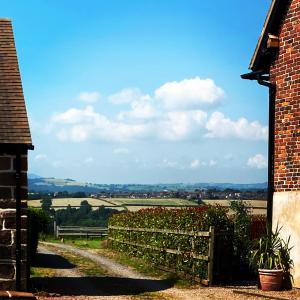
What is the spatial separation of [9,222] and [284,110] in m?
7.85

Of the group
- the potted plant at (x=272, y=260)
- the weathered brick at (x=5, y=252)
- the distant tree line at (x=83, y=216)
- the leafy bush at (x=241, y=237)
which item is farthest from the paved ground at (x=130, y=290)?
the distant tree line at (x=83, y=216)

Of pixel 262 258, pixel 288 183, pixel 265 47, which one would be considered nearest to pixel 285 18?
pixel 265 47

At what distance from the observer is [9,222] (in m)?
12.4

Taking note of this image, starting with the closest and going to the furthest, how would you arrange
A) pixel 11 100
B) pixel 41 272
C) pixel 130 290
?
pixel 11 100
pixel 130 290
pixel 41 272

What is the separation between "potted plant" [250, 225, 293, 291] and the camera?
14469 mm

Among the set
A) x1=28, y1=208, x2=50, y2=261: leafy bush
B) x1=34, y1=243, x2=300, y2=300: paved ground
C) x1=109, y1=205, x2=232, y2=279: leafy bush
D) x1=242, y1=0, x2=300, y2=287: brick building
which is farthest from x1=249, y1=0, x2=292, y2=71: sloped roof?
x1=28, y1=208, x2=50, y2=261: leafy bush

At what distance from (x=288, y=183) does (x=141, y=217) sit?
9622 millimetres

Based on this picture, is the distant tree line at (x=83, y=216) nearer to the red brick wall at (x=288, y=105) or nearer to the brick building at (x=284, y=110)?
the brick building at (x=284, y=110)

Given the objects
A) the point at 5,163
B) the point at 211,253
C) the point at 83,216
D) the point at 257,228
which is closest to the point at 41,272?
the point at 211,253

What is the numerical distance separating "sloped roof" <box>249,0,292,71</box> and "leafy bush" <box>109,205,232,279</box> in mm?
4460

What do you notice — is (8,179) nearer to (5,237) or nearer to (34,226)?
(5,237)

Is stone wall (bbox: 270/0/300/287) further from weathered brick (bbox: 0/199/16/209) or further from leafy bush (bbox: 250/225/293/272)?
weathered brick (bbox: 0/199/16/209)

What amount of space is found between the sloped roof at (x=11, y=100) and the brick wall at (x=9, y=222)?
0.47 metres

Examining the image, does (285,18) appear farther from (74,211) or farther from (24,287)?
(74,211)
